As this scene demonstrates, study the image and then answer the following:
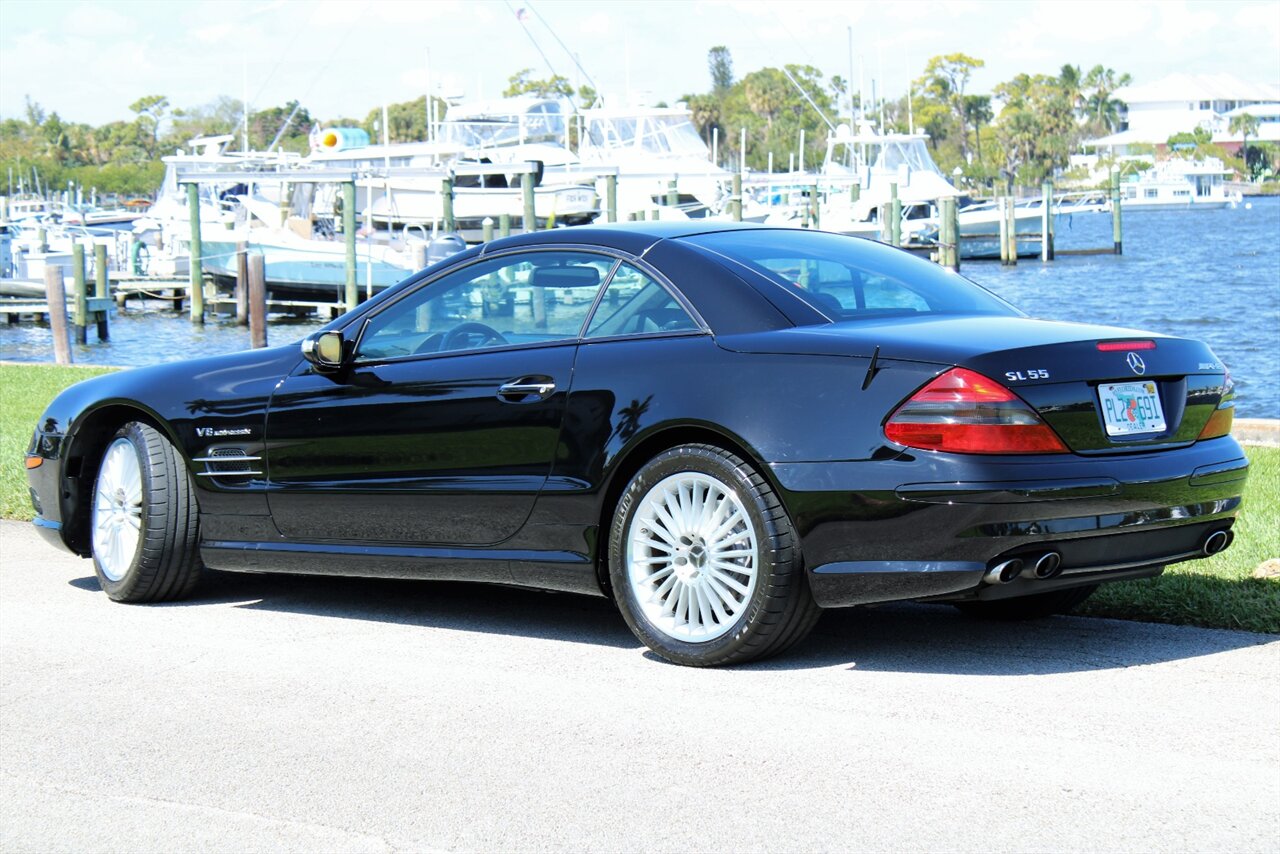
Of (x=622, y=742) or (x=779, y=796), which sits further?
(x=622, y=742)

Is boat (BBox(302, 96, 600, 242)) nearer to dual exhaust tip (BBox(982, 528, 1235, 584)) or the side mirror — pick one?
the side mirror

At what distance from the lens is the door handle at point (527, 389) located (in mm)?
5891

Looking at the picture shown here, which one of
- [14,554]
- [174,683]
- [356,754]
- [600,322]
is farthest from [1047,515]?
[14,554]

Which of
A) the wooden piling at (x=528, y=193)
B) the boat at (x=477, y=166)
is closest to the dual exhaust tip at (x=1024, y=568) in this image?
the wooden piling at (x=528, y=193)

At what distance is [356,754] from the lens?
15.5 feet

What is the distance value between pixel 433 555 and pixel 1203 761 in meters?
2.85

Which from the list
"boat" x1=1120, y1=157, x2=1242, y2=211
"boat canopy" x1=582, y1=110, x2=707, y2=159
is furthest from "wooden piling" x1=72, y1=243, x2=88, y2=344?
"boat" x1=1120, y1=157, x2=1242, y2=211

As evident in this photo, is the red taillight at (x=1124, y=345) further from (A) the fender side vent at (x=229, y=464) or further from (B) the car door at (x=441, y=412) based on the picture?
(A) the fender side vent at (x=229, y=464)

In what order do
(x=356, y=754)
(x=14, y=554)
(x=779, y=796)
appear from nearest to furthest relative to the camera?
(x=779, y=796)
(x=356, y=754)
(x=14, y=554)

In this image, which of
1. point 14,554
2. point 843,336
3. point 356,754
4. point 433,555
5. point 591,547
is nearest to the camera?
point 356,754

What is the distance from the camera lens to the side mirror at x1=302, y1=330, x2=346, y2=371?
6418mm

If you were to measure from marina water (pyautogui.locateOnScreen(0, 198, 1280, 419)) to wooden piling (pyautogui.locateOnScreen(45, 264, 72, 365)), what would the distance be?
4057 mm

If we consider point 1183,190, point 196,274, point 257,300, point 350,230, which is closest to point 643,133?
point 196,274

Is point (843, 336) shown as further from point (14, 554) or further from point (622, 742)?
point (14, 554)
